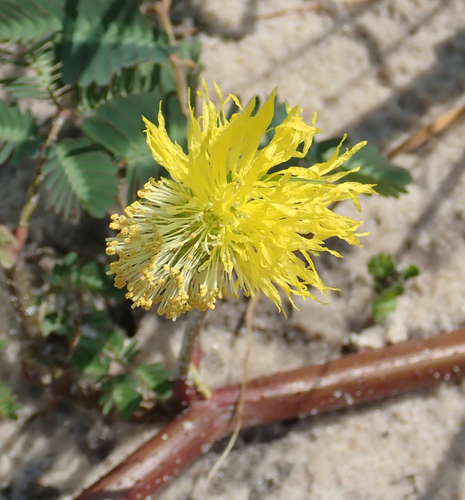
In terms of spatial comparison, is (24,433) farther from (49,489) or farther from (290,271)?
(290,271)

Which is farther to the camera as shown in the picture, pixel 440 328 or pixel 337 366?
pixel 440 328

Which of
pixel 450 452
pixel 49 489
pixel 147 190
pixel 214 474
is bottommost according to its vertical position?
pixel 450 452

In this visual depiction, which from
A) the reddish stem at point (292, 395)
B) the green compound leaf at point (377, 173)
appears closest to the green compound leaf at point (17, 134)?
the green compound leaf at point (377, 173)

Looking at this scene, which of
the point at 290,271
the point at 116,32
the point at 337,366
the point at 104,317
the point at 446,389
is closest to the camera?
the point at 290,271

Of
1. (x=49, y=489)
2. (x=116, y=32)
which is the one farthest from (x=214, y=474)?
(x=116, y=32)

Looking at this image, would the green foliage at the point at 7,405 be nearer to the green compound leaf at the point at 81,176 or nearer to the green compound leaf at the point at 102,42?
the green compound leaf at the point at 81,176

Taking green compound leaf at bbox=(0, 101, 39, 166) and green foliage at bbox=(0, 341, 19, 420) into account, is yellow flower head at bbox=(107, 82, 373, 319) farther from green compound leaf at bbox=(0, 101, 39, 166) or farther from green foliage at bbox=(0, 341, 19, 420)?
green foliage at bbox=(0, 341, 19, 420)
